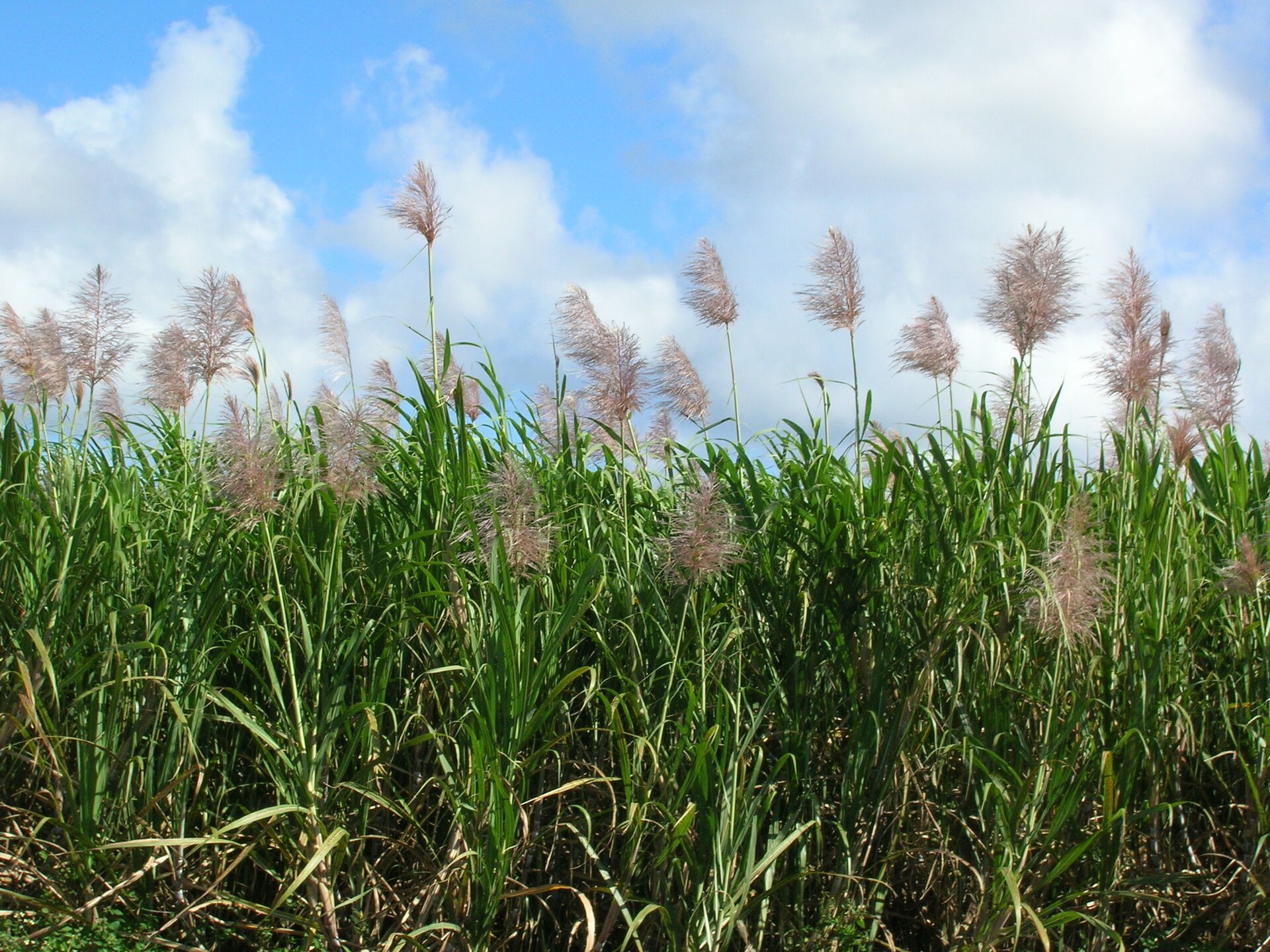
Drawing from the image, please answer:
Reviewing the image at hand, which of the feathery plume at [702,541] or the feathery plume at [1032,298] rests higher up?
the feathery plume at [1032,298]

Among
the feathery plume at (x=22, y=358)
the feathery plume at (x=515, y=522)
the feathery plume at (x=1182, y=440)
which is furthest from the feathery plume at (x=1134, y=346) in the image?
the feathery plume at (x=22, y=358)

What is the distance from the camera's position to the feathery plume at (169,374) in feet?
12.5

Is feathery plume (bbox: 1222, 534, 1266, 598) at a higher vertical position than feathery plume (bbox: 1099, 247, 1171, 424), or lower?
lower

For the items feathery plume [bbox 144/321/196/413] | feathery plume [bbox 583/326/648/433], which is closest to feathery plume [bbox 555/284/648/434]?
feathery plume [bbox 583/326/648/433]

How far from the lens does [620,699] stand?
269 cm

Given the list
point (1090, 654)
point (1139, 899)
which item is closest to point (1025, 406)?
point (1090, 654)

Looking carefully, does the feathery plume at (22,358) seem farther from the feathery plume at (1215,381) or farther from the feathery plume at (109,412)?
the feathery plume at (1215,381)

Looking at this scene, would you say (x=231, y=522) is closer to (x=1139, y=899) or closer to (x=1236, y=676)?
(x=1139, y=899)

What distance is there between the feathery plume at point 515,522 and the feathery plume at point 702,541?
1.13 ft

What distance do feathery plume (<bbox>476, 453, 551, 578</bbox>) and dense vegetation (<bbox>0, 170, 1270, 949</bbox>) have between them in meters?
0.01

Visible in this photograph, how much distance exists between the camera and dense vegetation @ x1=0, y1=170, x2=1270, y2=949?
257cm

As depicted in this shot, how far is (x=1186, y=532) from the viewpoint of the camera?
131 inches

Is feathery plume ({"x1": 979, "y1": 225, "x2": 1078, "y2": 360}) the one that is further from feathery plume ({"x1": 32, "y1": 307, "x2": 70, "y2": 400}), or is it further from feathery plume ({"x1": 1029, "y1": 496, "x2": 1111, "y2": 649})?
feathery plume ({"x1": 32, "y1": 307, "x2": 70, "y2": 400})

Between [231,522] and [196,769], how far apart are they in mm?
805
